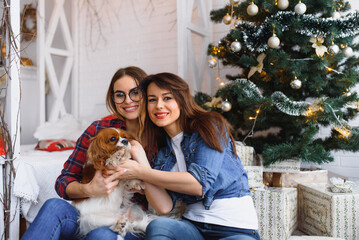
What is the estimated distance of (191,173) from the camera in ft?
4.44

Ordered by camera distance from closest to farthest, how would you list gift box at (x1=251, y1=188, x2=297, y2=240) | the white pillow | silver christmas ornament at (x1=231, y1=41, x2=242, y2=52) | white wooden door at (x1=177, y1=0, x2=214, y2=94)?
gift box at (x1=251, y1=188, x2=297, y2=240) < silver christmas ornament at (x1=231, y1=41, x2=242, y2=52) < white wooden door at (x1=177, y1=0, x2=214, y2=94) < the white pillow

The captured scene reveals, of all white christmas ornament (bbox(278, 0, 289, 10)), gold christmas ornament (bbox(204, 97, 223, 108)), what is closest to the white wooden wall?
gold christmas ornament (bbox(204, 97, 223, 108))

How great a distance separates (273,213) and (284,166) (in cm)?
39

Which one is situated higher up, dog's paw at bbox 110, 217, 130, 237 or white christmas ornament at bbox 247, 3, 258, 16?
white christmas ornament at bbox 247, 3, 258, 16

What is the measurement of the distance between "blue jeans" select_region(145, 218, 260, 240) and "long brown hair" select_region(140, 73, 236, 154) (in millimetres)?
342

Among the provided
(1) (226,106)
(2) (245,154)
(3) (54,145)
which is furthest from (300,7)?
(3) (54,145)

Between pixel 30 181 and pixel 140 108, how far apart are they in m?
0.90

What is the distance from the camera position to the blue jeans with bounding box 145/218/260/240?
1276 millimetres

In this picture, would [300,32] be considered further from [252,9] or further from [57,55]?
[57,55]

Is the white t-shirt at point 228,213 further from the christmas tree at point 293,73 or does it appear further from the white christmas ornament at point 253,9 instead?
the white christmas ornament at point 253,9

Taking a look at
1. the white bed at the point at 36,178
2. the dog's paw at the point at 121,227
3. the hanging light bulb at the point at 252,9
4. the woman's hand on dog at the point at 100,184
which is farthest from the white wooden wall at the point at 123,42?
the dog's paw at the point at 121,227

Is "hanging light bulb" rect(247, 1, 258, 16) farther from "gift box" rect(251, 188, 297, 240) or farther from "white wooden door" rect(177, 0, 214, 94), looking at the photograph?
"gift box" rect(251, 188, 297, 240)

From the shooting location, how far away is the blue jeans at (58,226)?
4.38ft

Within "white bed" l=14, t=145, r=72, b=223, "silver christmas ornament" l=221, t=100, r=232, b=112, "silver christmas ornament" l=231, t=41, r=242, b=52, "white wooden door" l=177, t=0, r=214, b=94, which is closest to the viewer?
"white bed" l=14, t=145, r=72, b=223
